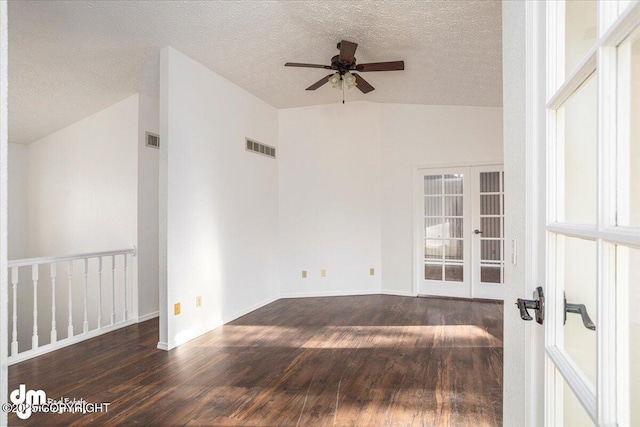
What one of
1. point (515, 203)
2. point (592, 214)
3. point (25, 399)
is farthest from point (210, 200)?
point (592, 214)

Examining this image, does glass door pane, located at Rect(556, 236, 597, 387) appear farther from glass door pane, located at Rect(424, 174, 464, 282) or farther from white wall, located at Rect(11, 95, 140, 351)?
glass door pane, located at Rect(424, 174, 464, 282)

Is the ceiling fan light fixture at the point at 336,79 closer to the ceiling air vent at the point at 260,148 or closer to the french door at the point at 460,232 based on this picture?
the ceiling air vent at the point at 260,148

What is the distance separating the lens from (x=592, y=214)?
755mm

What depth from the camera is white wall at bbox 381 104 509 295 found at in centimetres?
532

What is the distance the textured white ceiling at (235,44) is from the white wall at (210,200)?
33cm

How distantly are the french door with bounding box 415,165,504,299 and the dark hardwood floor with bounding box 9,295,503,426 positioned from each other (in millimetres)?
1129

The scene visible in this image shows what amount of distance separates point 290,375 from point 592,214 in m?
2.58

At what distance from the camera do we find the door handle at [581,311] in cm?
76

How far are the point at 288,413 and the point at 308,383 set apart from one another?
42 cm

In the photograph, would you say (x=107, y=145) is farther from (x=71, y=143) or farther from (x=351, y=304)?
(x=351, y=304)

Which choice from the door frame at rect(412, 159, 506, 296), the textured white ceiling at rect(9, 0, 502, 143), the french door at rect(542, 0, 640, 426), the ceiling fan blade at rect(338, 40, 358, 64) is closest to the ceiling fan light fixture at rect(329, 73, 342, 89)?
the ceiling fan blade at rect(338, 40, 358, 64)

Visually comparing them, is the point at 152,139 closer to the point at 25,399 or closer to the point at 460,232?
the point at 25,399

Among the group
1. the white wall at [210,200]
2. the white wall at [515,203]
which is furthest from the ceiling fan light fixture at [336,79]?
the white wall at [515,203]

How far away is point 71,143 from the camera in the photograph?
16.5 feet
